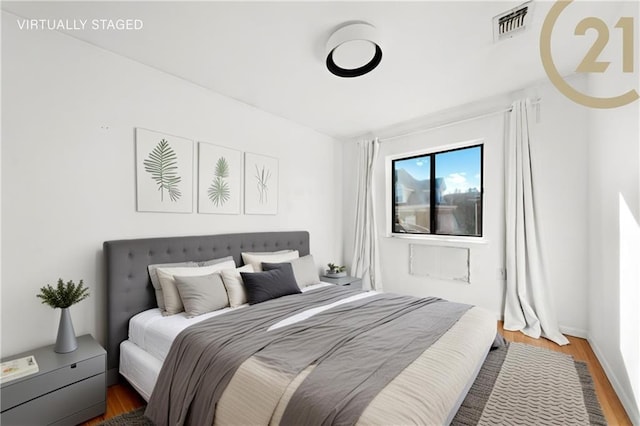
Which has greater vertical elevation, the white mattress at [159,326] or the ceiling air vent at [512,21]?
the ceiling air vent at [512,21]

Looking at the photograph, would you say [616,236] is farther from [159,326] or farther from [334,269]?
[159,326]

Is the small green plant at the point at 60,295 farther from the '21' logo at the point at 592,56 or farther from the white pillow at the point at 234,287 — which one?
the '21' logo at the point at 592,56

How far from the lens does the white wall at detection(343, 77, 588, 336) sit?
9.07ft

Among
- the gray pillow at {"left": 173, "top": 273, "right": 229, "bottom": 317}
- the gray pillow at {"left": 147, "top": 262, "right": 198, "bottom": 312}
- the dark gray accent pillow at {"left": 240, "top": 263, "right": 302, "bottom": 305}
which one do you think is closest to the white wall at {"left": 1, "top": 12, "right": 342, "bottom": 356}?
the gray pillow at {"left": 147, "top": 262, "right": 198, "bottom": 312}

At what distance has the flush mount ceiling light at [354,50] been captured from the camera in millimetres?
1962

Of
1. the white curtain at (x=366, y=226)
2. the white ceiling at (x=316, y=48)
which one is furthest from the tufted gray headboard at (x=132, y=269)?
the white curtain at (x=366, y=226)

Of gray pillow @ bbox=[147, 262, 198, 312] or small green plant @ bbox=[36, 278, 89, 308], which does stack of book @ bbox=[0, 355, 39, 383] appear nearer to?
small green plant @ bbox=[36, 278, 89, 308]

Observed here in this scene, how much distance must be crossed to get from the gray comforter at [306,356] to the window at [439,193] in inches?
Answer: 70.1

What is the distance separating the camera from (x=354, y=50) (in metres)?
2.22

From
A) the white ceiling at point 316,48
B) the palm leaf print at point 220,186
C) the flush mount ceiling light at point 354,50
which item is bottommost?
the palm leaf print at point 220,186

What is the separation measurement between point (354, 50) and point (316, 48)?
0.99 ft

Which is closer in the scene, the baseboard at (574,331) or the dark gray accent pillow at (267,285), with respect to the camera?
the dark gray accent pillow at (267,285)

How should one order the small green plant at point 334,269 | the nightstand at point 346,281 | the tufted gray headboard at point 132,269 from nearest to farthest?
the tufted gray headboard at point 132,269
the nightstand at point 346,281
the small green plant at point 334,269

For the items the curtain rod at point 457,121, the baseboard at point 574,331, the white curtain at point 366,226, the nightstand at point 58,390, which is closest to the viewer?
the nightstand at point 58,390
